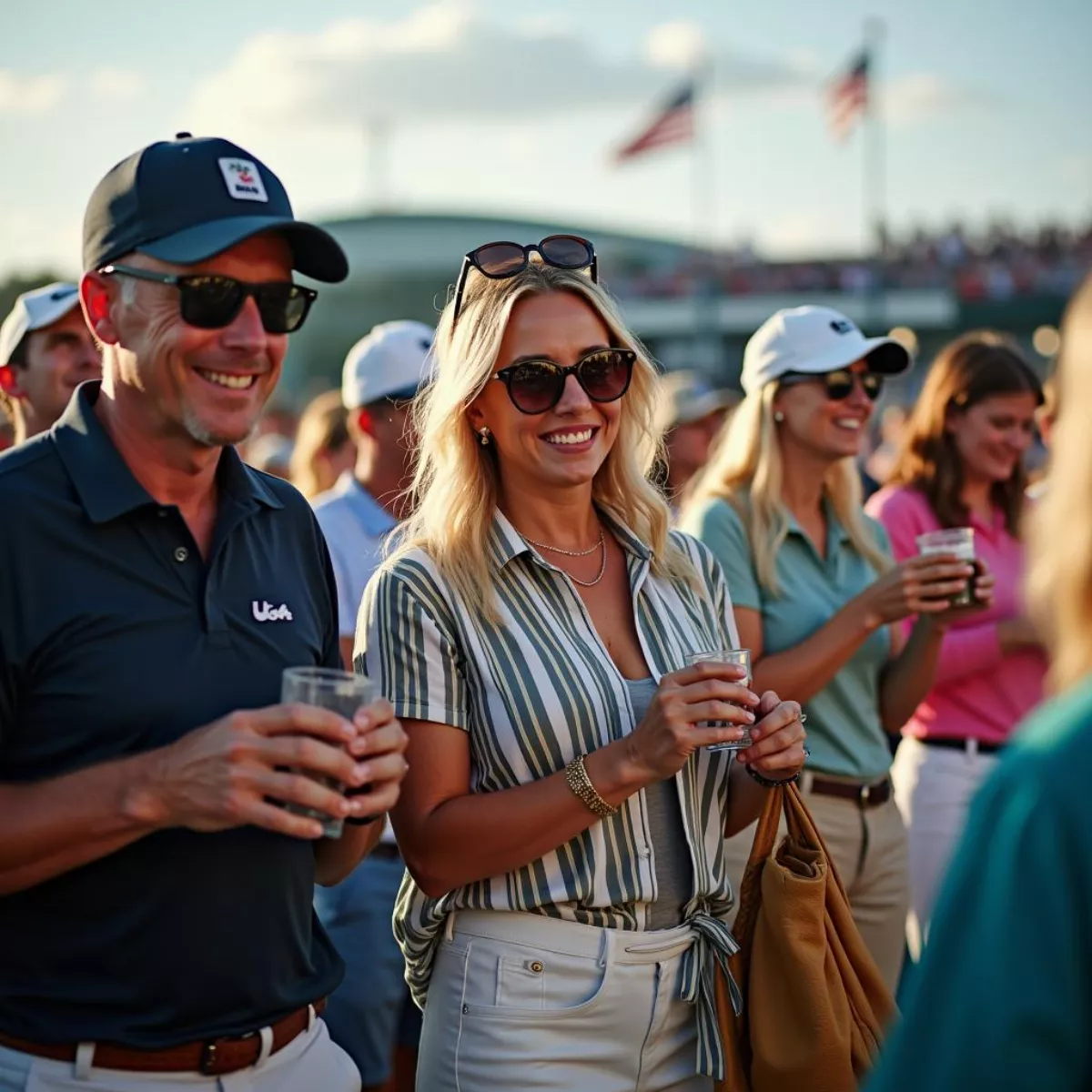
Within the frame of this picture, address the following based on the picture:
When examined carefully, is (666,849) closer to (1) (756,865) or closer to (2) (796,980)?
→ (1) (756,865)

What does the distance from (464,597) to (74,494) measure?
92cm

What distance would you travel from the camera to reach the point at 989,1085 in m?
1.43

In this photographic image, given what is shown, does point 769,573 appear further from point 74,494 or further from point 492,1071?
point 74,494

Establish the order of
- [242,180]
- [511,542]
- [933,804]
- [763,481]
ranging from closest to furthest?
[242,180], [511,542], [763,481], [933,804]

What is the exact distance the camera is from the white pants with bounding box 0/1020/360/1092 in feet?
8.36

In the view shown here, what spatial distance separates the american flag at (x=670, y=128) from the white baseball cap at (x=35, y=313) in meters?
27.4

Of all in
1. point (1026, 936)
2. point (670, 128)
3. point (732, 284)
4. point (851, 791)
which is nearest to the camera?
point (1026, 936)

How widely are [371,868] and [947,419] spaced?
2910 mm

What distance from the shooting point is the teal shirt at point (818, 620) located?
4.77m

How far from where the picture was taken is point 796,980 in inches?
123

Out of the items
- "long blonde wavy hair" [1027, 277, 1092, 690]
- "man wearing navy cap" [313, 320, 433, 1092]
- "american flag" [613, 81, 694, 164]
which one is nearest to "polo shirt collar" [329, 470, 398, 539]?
"man wearing navy cap" [313, 320, 433, 1092]

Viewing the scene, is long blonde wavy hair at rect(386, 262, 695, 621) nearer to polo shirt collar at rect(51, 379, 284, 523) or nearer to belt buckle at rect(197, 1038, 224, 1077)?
polo shirt collar at rect(51, 379, 284, 523)

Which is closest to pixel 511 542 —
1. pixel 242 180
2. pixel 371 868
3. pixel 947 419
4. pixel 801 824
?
pixel 801 824

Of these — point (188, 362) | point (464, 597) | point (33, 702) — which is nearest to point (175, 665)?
point (33, 702)
